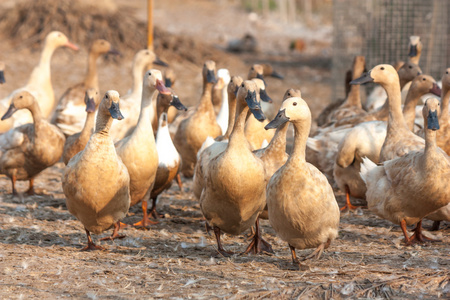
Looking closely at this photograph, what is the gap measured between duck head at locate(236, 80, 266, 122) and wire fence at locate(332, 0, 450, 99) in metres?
7.37

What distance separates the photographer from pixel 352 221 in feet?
24.2

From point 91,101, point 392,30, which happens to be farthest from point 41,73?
point 392,30

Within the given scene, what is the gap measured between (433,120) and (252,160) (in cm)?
177

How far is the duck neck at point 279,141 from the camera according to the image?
6258 millimetres

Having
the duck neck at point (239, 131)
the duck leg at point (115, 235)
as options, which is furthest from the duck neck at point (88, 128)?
the duck neck at point (239, 131)

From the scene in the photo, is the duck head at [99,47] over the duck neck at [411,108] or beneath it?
over

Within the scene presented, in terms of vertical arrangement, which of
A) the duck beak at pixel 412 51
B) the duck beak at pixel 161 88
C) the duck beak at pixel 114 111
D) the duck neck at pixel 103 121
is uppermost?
the duck beak at pixel 412 51

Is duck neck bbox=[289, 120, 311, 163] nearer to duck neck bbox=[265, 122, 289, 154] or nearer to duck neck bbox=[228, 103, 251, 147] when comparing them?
duck neck bbox=[228, 103, 251, 147]

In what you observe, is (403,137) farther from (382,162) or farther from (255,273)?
(255,273)

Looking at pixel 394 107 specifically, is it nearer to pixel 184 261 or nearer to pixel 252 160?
pixel 252 160

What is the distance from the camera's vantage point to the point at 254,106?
18.6ft

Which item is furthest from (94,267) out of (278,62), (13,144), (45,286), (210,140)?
(278,62)

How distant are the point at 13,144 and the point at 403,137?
177 inches

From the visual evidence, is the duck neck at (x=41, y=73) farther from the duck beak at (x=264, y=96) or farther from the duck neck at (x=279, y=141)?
the duck neck at (x=279, y=141)
